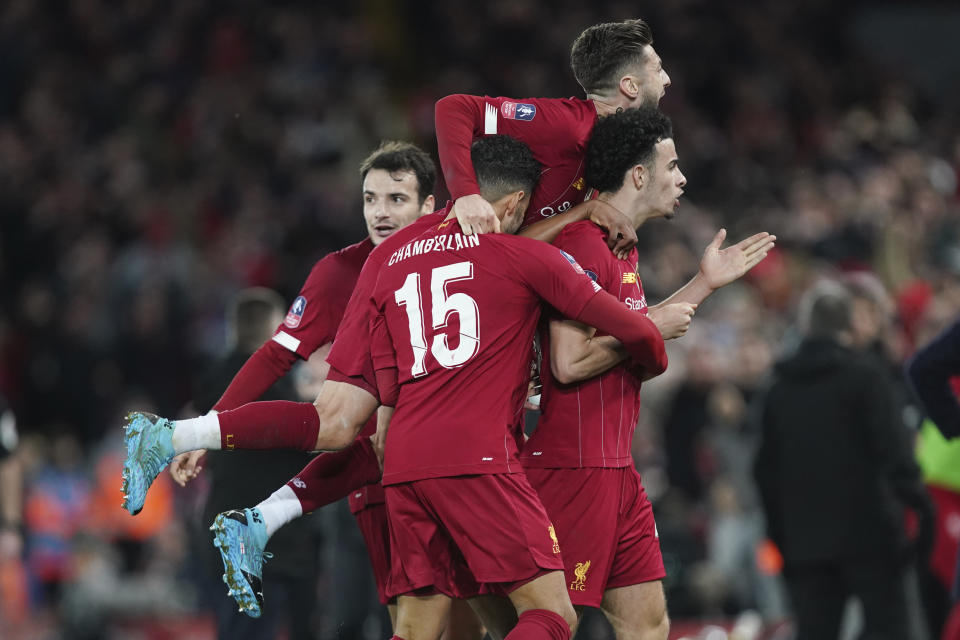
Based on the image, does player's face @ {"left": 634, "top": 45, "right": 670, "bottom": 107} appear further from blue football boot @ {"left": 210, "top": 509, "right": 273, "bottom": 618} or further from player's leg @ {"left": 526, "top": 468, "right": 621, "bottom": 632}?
blue football boot @ {"left": 210, "top": 509, "right": 273, "bottom": 618}

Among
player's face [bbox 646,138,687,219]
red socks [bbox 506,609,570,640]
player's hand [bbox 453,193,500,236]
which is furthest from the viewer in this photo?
player's face [bbox 646,138,687,219]

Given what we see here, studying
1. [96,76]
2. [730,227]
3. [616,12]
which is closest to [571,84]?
[616,12]

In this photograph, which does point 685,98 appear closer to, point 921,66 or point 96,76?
point 921,66

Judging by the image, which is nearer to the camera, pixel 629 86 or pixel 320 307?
pixel 629 86

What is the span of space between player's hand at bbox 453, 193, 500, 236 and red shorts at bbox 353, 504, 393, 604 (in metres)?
1.39

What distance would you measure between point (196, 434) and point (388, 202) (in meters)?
1.55

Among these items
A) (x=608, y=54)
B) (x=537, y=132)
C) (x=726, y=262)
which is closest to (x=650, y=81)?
(x=608, y=54)

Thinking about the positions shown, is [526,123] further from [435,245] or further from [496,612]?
[496,612]

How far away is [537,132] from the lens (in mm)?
5770

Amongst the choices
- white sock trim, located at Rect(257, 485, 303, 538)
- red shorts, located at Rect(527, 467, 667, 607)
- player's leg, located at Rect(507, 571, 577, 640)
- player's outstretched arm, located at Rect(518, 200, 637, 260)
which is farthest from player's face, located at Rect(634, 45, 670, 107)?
white sock trim, located at Rect(257, 485, 303, 538)

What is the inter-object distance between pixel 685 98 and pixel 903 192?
4054mm

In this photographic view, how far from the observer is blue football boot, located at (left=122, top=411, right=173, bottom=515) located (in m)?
5.48

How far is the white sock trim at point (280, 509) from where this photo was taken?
5.78 meters

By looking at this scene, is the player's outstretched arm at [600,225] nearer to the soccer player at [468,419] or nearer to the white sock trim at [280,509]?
the soccer player at [468,419]
